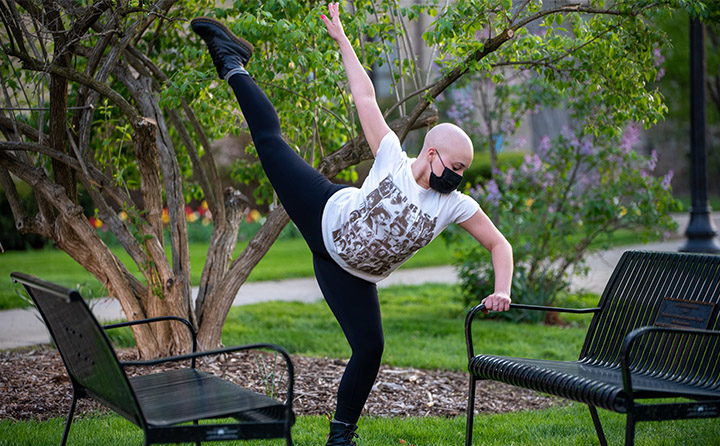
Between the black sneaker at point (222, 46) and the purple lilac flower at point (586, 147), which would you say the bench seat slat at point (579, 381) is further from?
the purple lilac flower at point (586, 147)

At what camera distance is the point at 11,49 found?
4270 millimetres

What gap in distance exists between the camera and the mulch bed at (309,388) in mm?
4496

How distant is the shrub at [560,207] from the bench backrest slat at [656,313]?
11.5ft

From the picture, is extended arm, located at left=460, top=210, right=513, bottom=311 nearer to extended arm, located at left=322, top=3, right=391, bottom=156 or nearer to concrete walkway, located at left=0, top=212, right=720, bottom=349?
extended arm, located at left=322, top=3, right=391, bottom=156

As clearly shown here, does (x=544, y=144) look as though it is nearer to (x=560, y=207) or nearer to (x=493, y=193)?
(x=560, y=207)

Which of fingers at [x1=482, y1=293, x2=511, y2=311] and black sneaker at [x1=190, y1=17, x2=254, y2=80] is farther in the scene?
black sneaker at [x1=190, y1=17, x2=254, y2=80]

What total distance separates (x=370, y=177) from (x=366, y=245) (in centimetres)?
32

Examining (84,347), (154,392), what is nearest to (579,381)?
(154,392)

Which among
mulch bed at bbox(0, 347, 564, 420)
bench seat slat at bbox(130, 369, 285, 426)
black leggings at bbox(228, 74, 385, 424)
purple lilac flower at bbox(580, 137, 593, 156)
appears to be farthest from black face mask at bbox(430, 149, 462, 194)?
purple lilac flower at bbox(580, 137, 593, 156)

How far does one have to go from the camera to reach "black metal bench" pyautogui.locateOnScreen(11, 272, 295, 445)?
2.49 m

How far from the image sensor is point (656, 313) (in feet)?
12.3

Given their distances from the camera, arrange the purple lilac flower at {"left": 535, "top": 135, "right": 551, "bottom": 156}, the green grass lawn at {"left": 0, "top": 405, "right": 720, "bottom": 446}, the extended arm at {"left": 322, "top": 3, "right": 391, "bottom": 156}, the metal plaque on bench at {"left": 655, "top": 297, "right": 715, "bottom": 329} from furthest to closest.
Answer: the purple lilac flower at {"left": 535, "top": 135, "right": 551, "bottom": 156} → the green grass lawn at {"left": 0, "top": 405, "right": 720, "bottom": 446} → the metal plaque on bench at {"left": 655, "top": 297, "right": 715, "bottom": 329} → the extended arm at {"left": 322, "top": 3, "right": 391, "bottom": 156}

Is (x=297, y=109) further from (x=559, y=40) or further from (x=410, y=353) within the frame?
(x=410, y=353)

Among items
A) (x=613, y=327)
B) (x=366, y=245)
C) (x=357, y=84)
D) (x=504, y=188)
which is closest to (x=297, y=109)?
(x=357, y=84)
